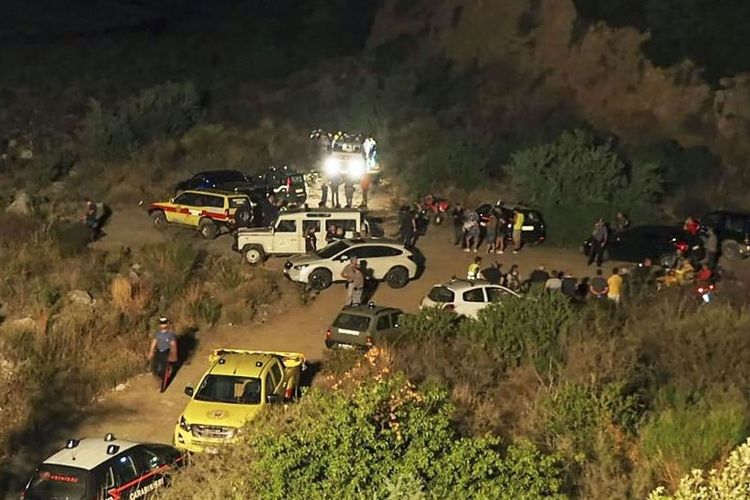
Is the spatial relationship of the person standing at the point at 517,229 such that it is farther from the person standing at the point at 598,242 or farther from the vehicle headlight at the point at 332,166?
the vehicle headlight at the point at 332,166

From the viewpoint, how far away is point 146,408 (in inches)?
857

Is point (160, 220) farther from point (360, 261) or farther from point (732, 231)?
point (732, 231)

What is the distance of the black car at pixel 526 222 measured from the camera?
33.6 meters

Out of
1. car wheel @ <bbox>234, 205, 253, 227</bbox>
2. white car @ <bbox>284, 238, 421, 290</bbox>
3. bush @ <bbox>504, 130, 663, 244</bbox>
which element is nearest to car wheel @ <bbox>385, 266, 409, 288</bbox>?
white car @ <bbox>284, 238, 421, 290</bbox>

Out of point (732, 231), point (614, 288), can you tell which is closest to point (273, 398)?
point (614, 288)

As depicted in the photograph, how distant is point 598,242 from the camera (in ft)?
104

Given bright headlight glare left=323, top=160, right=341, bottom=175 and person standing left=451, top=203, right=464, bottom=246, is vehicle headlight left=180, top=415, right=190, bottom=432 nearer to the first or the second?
person standing left=451, top=203, right=464, bottom=246

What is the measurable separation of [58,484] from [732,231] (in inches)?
957

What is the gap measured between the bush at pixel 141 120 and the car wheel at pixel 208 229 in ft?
35.7

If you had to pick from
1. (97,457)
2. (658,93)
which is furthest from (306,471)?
(658,93)

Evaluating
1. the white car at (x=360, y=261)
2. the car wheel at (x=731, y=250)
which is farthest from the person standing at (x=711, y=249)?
the white car at (x=360, y=261)

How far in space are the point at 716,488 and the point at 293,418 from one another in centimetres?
576

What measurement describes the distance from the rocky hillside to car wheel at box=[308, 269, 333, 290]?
2013 centimetres

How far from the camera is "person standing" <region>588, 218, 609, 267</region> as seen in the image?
31344 mm
